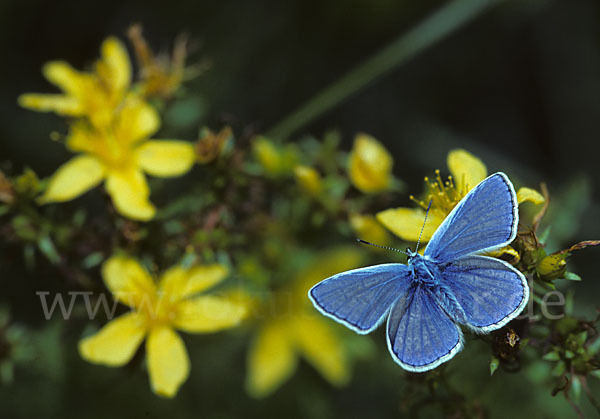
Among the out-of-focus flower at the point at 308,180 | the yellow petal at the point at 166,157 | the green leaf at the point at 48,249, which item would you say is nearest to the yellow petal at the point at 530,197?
the out-of-focus flower at the point at 308,180

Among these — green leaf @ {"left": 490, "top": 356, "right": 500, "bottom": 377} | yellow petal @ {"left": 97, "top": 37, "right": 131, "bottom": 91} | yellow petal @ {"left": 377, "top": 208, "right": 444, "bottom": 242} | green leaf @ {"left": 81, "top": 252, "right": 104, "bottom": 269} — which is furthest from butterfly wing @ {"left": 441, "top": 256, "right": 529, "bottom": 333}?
yellow petal @ {"left": 97, "top": 37, "right": 131, "bottom": 91}

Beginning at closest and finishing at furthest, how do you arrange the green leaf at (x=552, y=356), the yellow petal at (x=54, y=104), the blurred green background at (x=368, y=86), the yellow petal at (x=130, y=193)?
1. the green leaf at (x=552, y=356)
2. the yellow petal at (x=130, y=193)
3. the yellow petal at (x=54, y=104)
4. the blurred green background at (x=368, y=86)

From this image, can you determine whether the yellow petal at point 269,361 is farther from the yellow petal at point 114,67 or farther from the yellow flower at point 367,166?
the yellow petal at point 114,67

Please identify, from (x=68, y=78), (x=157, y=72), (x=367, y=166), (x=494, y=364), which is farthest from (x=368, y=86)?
(x=494, y=364)

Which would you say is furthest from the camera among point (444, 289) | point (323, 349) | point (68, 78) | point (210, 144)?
point (323, 349)

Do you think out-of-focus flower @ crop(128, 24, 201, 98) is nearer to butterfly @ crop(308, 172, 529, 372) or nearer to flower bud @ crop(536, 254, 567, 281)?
butterfly @ crop(308, 172, 529, 372)

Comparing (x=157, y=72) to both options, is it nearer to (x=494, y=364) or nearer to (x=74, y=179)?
(x=74, y=179)

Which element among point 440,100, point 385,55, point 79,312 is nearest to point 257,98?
point 385,55

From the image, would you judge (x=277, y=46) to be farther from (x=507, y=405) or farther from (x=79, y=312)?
(x=507, y=405)
